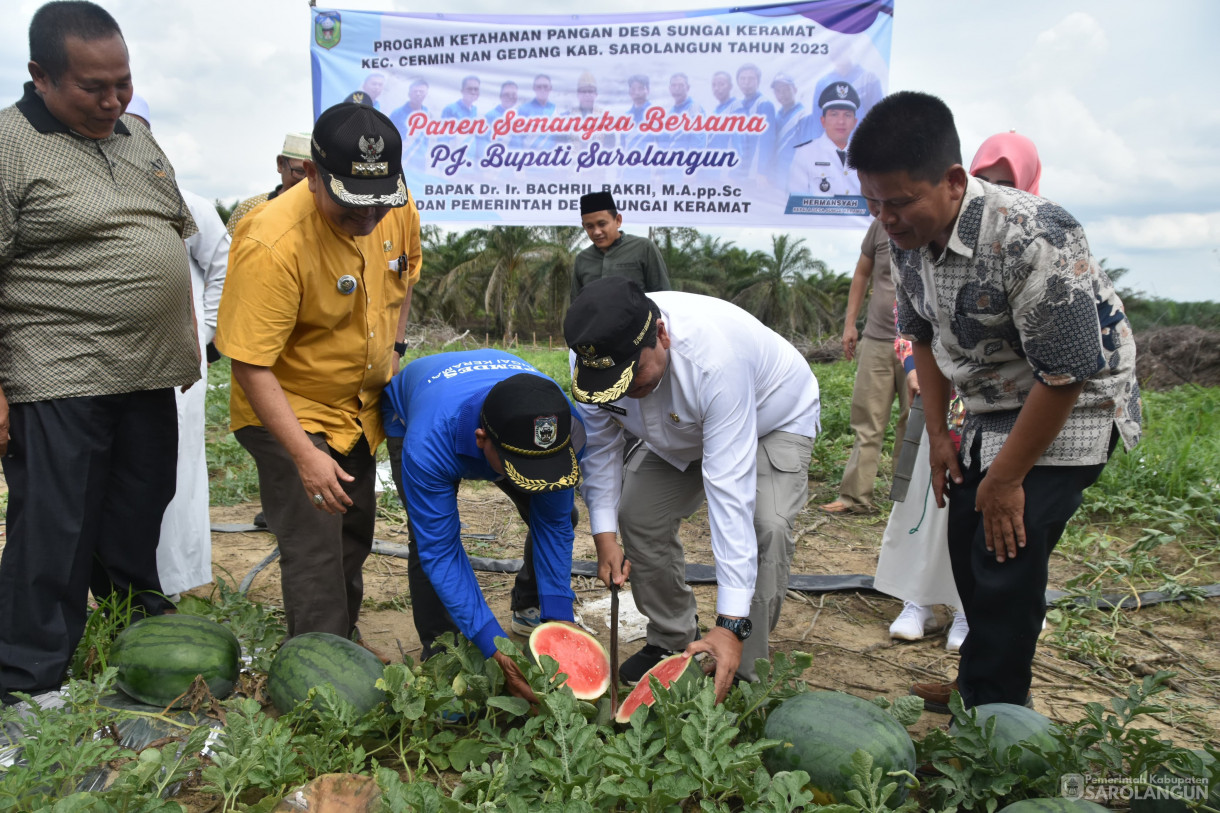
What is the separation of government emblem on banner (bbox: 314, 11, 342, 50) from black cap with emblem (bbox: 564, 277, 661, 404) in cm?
468

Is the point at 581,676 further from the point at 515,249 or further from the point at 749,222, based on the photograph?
the point at 515,249

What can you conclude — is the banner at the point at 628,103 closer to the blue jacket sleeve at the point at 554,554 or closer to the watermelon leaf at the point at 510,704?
the blue jacket sleeve at the point at 554,554

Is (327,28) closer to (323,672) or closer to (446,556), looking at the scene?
(446,556)

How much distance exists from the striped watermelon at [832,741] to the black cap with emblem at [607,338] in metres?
1.00

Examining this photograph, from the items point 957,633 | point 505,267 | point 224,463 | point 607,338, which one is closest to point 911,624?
point 957,633

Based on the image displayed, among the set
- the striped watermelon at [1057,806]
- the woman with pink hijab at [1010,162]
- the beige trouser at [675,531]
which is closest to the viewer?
the striped watermelon at [1057,806]

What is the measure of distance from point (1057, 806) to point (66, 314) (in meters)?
3.20

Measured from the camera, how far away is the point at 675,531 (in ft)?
10.3

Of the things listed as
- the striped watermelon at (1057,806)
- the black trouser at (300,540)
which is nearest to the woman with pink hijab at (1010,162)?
the striped watermelon at (1057,806)

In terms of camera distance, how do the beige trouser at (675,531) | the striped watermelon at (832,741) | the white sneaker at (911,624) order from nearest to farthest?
the striped watermelon at (832,741) < the beige trouser at (675,531) < the white sneaker at (911,624)

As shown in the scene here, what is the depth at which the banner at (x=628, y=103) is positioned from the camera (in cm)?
564

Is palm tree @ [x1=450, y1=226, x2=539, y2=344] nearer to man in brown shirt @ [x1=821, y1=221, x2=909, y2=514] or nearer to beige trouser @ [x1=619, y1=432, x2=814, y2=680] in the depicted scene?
man in brown shirt @ [x1=821, y1=221, x2=909, y2=514]

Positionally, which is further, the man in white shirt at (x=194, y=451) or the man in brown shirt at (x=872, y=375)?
the man in brown shirt at (x=872, y=375)

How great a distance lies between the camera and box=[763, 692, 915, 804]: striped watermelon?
6.64ft
